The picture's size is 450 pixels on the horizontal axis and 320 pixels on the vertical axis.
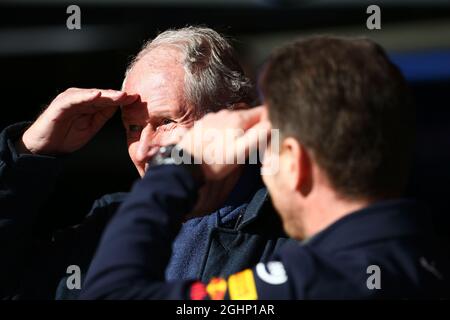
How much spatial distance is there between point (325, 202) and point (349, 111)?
7.2 inches

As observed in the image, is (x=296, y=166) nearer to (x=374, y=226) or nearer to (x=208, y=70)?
(x=374, y=226)

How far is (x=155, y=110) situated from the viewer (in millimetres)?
2240

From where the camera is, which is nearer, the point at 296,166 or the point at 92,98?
the point at 296,166

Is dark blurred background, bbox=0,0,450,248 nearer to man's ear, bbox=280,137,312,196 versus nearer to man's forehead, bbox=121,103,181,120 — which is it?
man's forehead, bbox=121,103,181,120

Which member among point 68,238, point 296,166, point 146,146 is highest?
point 296,166

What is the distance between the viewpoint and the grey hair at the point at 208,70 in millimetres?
2291

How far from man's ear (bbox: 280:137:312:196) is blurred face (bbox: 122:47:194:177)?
2.49 ft

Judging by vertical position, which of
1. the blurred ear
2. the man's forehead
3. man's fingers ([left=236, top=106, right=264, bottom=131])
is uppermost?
man's fingers ([left=236, top=106, right=264, bottom=131])

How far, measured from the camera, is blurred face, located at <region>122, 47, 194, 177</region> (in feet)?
7.32

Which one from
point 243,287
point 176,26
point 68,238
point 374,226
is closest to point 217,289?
point 243,287

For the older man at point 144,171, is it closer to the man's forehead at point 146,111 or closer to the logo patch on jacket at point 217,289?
the man's forehead at point 146,111

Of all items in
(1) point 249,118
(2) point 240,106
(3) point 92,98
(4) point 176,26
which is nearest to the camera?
(1) point 249,118

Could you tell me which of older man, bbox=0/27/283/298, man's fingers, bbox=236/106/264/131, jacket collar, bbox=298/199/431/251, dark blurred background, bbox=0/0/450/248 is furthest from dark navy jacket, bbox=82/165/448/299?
dark blurred background, bbox=0/0/450/248
